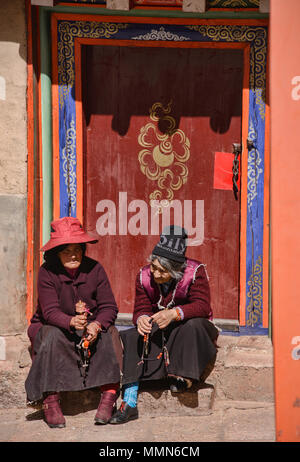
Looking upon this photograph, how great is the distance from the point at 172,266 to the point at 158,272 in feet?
0.33

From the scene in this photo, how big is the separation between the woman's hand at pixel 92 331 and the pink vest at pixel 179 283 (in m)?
0.43

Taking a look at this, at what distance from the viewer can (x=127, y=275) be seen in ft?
18.3

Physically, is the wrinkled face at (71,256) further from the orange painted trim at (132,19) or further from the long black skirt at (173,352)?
the orange painted trim at (132,19)

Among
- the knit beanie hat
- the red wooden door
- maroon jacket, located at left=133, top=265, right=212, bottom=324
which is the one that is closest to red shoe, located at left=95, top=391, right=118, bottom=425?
maroon jacket, located at left=133, top=265, right=212, bottom=324

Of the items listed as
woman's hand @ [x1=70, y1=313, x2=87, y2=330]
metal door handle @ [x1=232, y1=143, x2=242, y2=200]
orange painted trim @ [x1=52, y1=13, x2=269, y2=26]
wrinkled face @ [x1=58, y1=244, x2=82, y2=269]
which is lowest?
woman's hand @ [x1=70, y1=313, x2=87, y2=330]

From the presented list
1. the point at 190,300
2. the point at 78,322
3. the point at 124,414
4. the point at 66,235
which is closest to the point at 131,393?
the point at 124,414

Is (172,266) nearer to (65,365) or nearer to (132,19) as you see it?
(65,365)

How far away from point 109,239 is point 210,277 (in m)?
0.86

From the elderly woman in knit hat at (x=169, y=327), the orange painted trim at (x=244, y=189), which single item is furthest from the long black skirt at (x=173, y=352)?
the orange painted trim at (x=244, y=189)

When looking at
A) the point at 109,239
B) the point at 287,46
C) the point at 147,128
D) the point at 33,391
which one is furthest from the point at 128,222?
the point at 287,46

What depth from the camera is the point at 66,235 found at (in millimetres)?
4676

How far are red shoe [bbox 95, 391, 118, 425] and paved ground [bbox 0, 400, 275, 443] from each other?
47mm

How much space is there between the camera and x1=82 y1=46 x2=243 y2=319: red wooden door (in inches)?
212

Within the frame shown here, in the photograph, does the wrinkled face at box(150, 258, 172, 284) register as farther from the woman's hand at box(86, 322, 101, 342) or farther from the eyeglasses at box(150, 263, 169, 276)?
the woman's hand at box(86, 322, 101, 342)
